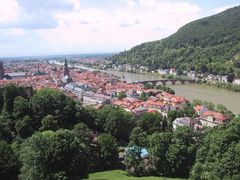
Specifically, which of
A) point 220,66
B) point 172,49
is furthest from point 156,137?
point 172,49

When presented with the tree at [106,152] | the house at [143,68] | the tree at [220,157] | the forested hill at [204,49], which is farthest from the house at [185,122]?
the house at [143,68]

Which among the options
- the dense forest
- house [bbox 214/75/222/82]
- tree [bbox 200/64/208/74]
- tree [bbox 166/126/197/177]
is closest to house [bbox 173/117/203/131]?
the dense forest

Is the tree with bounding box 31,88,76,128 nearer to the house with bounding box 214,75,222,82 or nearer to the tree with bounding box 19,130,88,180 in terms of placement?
the tree with bounding box 19,130,88,180

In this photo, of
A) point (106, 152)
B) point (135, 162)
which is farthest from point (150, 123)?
point (135, 162)

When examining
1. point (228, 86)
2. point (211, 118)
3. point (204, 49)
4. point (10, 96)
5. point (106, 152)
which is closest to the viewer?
point (106, 152)

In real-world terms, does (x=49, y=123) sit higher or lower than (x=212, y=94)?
higher

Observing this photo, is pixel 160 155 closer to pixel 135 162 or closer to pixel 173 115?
pixel 135 162

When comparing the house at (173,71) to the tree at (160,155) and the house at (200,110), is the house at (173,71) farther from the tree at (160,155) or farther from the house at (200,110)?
the tree at (160,155)
